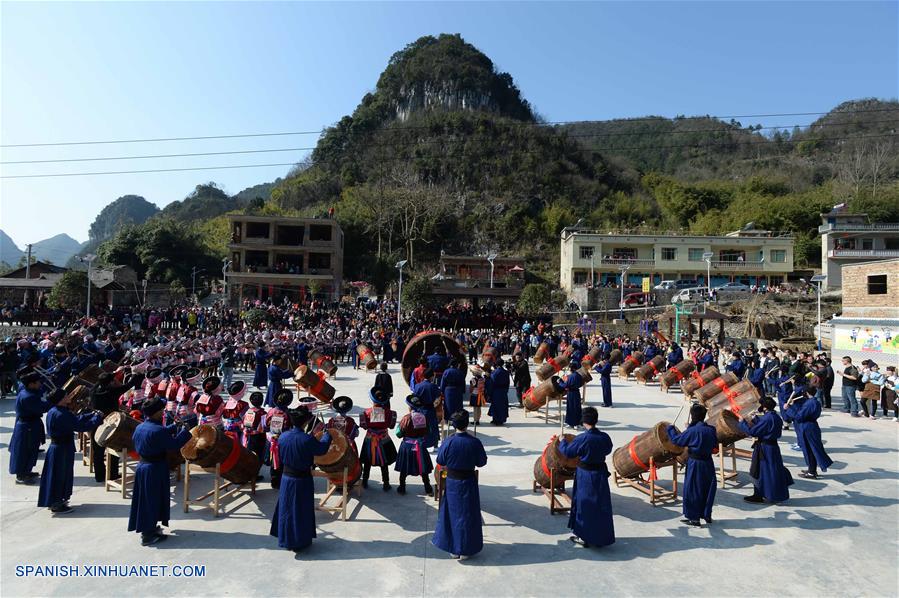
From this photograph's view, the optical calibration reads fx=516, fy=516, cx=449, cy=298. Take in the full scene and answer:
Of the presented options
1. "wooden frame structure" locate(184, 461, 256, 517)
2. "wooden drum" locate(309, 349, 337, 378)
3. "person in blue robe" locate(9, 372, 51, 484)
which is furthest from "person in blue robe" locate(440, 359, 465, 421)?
"wooden drum" locate(309, 349, 337, 378)

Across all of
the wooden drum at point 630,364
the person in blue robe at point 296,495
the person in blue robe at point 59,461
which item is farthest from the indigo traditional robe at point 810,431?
the wooden drum at point 630,364

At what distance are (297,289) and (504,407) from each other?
34.4 metres

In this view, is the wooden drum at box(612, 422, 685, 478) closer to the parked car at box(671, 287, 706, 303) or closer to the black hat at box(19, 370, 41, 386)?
the black hat at box(19, 370, 41, 386)

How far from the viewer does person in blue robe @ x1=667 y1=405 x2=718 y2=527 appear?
252 inches

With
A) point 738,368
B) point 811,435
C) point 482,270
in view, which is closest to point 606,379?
point 738,368

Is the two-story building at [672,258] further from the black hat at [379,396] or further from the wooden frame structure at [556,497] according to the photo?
the black hat at [379,396]

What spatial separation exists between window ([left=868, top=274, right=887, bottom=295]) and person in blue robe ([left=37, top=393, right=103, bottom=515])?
954 inches

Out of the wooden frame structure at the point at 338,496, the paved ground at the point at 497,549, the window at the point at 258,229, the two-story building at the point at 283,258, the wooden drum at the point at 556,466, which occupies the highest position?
the window at the point at 258,229

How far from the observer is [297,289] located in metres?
43.1

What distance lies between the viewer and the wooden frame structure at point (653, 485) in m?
7.16

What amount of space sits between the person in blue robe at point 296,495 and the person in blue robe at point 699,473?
4.55 m

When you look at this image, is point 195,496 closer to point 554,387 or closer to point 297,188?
point 554,387

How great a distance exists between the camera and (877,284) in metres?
19.3

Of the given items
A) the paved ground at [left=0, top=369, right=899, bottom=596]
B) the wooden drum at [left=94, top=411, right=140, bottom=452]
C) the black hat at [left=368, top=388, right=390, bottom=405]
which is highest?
the black hat at [left=368, top=388, right=390, bottom=405]
